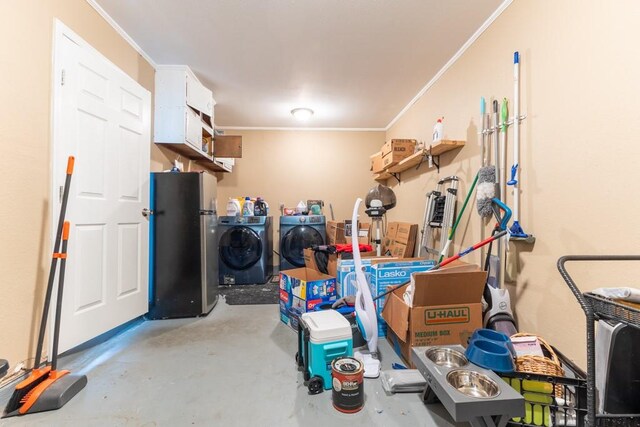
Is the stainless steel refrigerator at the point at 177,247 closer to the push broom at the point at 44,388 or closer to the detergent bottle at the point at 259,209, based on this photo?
the push broom at the point at 44,388

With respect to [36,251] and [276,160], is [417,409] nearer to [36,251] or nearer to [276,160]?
[36,251]

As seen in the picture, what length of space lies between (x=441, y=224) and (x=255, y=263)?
7.33 ft

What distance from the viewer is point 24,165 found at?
1.45 metres

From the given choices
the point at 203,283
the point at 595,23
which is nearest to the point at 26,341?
the point at 203,283

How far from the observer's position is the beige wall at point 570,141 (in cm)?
115

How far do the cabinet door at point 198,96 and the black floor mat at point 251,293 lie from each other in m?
2.02

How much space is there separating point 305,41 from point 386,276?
77.6 inches

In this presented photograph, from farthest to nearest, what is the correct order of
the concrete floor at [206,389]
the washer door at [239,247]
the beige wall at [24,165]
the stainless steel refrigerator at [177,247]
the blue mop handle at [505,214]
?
the washer door at [239,247] → the stainless steel refrigerator at [177,247] → the blue mop handle at [505,214] → the beige wall at [24,165] → the concrete floor at [206,389]

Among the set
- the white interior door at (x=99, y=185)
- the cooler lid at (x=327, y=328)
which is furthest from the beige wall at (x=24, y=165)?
the cooler lid at (x=327, y=328)

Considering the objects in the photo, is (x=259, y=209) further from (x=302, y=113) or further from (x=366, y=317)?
(x=366, y=317)

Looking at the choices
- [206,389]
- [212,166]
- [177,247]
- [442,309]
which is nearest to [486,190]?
[442,309]

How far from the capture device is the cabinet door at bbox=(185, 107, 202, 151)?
263 cm

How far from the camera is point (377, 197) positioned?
9.75 feet

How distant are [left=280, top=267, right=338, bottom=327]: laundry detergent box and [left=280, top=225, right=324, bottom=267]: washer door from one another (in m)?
1.41
